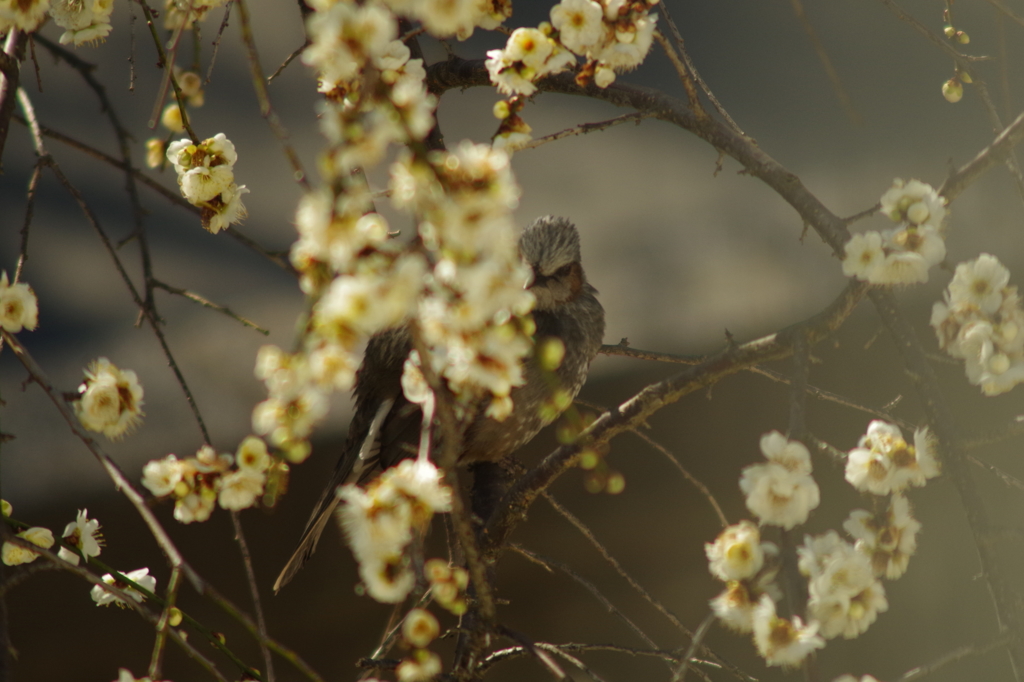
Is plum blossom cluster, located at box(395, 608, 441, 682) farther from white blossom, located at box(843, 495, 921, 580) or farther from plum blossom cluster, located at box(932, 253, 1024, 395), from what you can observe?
plum blossom cluster, located at box(932, 253, 1024, 395)

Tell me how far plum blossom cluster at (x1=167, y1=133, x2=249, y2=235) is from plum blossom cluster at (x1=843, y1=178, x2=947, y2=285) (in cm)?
56

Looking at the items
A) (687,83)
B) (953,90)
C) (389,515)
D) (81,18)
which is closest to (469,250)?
(389,515)

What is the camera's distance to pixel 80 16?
79 cm

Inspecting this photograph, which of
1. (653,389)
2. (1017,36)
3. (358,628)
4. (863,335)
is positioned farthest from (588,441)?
(1017,36)

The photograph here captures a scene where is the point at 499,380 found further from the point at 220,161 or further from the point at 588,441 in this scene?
the point at 220,161

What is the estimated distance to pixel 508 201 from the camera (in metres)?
0.35

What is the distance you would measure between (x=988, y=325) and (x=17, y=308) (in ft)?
2.33

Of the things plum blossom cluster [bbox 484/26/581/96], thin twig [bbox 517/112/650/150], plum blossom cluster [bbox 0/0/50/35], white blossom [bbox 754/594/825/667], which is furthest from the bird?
white blossom [bbox 754/594/825/667]

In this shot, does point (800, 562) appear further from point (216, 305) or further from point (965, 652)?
point (216, 305)

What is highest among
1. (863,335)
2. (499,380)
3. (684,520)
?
(863,335)

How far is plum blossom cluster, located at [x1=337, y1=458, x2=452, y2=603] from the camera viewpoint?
41 cm

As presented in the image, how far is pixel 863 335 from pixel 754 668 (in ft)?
2.85

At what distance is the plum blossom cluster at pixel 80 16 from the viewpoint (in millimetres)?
782

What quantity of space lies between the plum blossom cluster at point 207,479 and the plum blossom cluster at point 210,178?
28 cm
